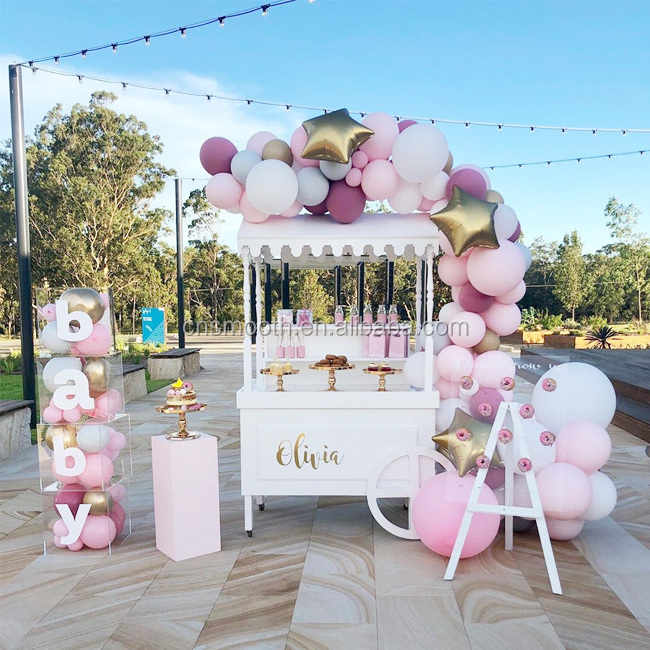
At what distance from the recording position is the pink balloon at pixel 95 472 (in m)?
2.97

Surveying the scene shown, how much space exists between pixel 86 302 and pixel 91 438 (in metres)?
0.74

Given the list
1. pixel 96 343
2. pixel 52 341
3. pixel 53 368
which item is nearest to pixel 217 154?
pixel 96 343

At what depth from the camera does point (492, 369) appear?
125 inches

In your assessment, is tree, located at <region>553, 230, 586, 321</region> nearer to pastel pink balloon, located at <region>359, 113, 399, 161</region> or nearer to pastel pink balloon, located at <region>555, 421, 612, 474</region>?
pastel pink balloon, located at <region>555, 421, 612, 474</region>

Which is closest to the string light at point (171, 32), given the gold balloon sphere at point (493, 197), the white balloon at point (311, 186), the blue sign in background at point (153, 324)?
the white balloon at point (311, 186)

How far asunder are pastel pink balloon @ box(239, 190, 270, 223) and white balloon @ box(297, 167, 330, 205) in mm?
240

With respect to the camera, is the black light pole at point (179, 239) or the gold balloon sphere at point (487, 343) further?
the black light pole at point (179, 239)

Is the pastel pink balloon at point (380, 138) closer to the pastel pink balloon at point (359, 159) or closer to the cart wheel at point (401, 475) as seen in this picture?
the pastel pink balloon at point (359, 159)

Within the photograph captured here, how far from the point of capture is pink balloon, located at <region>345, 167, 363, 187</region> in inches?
122

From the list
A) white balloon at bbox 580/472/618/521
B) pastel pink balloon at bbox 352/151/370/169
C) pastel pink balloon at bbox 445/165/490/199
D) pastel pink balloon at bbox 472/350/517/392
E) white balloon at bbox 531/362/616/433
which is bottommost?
white balloon at bbox 580/472/618/521

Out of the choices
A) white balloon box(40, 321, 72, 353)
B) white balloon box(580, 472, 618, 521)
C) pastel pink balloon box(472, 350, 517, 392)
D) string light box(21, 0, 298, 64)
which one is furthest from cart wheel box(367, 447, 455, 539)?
string light box(21, 0, 298, 64)

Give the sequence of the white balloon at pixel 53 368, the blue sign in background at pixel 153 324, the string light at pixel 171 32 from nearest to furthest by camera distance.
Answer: the white balloon at pixel 53 368
the string light at pixel 171 32
the blue sign in background at pixel 153 324

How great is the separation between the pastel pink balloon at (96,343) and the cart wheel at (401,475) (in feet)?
5.41

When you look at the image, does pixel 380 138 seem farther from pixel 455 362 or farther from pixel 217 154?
pixel 455 362
